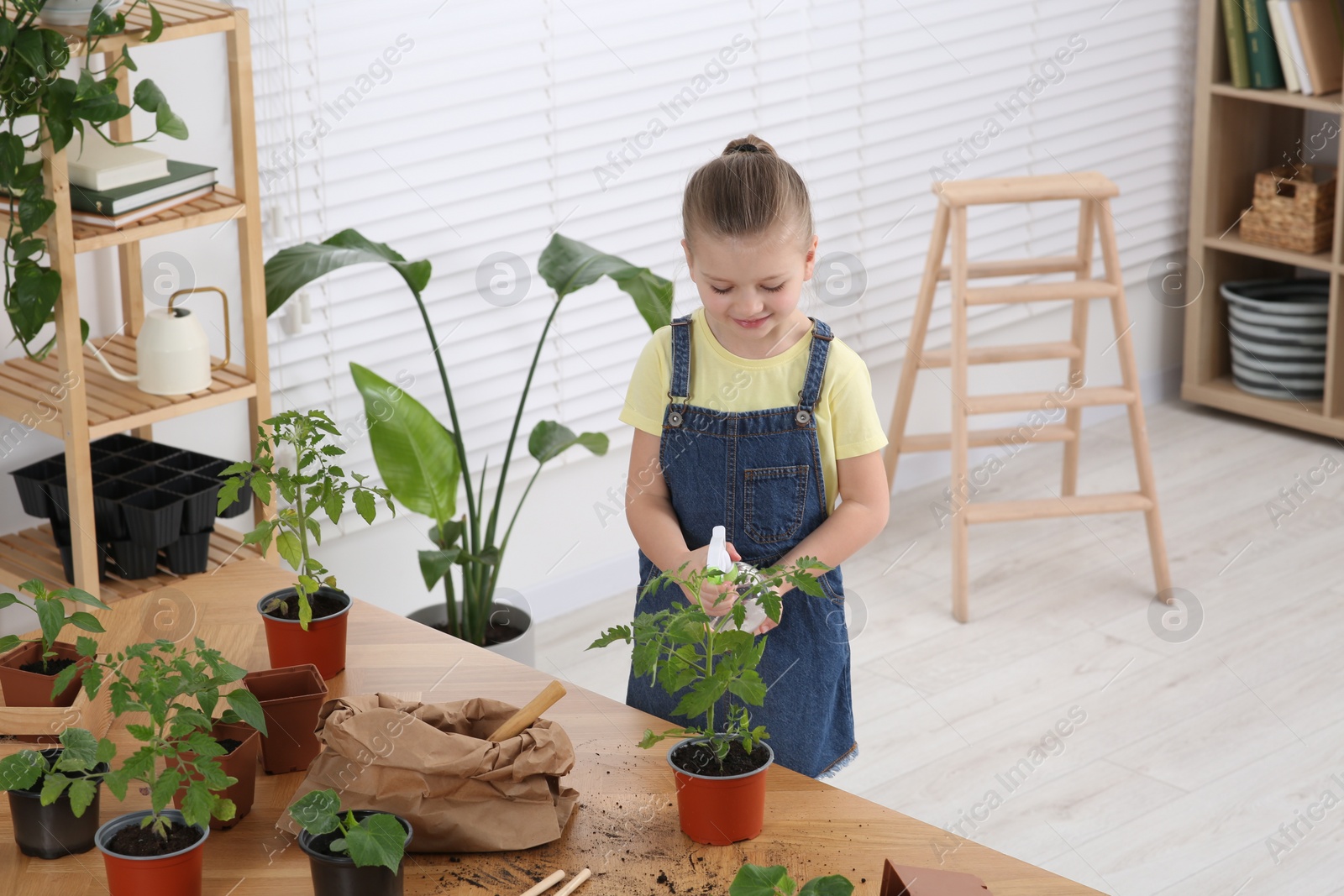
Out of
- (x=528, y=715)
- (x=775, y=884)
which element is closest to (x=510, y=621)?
(x=528, y=715)

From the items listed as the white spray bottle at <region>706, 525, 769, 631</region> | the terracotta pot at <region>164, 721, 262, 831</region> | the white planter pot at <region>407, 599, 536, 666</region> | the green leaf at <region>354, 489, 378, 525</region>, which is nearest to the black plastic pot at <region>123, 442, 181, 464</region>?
the white planter pot at <region>407, 599, 536, 666</region>

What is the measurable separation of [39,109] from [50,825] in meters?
1.21

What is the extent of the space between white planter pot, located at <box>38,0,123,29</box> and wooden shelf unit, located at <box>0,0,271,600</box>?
2cm

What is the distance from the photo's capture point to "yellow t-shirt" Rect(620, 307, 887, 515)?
193 centimetres

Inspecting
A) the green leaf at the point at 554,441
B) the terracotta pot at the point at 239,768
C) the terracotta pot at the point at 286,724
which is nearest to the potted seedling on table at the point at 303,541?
the terracotta pot at the point at 286,724

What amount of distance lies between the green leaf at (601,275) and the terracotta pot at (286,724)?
1.38 m

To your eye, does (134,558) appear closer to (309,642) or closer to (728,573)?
(309,642)

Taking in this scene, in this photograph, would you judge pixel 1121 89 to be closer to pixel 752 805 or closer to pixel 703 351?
pixel 703 351

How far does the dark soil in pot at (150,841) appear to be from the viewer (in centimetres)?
137

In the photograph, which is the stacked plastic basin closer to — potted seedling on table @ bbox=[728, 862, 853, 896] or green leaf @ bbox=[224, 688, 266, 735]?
green leaf @ bbox=[224, 688, 266, 735]

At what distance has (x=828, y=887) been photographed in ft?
4.13

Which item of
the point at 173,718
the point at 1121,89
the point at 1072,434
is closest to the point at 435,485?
the point at 173,718

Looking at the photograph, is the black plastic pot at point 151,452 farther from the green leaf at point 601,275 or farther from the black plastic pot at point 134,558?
the green leaf at point 601,275

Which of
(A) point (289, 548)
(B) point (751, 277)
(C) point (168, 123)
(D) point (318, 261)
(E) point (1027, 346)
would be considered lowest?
(E) point (1027, 346)
